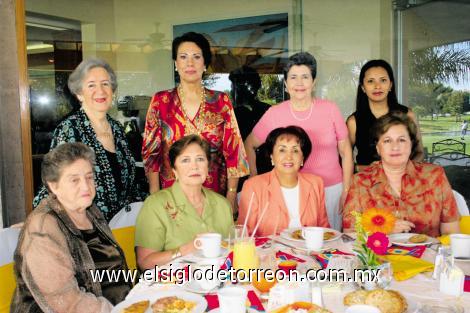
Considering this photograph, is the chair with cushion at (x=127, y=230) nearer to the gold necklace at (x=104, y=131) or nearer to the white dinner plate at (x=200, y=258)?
the gold necklace at (x=104, y=131)

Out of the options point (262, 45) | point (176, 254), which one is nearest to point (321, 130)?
point (176, 254)

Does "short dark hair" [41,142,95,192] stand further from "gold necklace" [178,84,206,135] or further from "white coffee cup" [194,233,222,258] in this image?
"gold necklace" [178,84,206,135]

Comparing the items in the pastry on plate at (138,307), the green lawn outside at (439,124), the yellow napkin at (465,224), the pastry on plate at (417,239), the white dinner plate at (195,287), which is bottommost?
the yellow napkin at (465,224)

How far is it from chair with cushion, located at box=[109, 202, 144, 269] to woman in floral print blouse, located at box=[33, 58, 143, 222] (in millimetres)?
72

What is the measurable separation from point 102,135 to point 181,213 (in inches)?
24.6

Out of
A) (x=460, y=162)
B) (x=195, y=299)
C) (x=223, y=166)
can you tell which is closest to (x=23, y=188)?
(x=223, y=166)

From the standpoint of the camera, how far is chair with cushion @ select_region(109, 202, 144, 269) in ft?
6.69

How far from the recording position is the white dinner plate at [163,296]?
1241 millimetres

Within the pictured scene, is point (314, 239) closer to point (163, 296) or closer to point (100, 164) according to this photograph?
point (163, 296)

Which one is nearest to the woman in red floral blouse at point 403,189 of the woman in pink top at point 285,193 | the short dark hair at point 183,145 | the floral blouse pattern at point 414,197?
the floral blouse pattern at point 414,197

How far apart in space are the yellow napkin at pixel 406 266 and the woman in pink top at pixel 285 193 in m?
0.77

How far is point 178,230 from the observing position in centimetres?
199

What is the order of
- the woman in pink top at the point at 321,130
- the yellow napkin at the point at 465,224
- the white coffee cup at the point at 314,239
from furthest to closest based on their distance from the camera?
the woman in pink top at the point at 321,130, the yellow napkin at the point at 465,224, the white coffee cup at the point at 314,239

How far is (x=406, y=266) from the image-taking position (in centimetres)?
150
